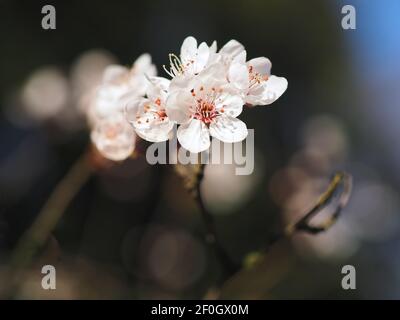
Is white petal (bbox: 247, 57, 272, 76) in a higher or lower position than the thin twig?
higher

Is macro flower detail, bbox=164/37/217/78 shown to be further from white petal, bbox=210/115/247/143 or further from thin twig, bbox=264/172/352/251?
thin twig, bbox=264/172/352/251

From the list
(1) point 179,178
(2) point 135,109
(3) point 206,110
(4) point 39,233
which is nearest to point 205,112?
(3) point 206,110

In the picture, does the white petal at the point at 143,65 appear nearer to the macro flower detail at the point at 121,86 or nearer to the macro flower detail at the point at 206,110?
the macro flower detail at the point at 121,86

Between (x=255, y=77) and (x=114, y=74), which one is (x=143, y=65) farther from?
(x=255, y=77)

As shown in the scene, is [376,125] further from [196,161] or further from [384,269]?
[196,161]

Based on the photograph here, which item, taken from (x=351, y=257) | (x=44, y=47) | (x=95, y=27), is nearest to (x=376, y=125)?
(x=351, y=257)

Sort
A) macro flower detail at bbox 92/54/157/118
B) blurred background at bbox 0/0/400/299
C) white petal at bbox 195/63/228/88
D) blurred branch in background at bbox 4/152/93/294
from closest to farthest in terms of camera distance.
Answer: white petal at bbox 195/63/228/88
macro flower detail at bbox 92/54/157/118
blurred branch in background at bbox 4/152/93/294
blurred background at bbox 0/0/400/299

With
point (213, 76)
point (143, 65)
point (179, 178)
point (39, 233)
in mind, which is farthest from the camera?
point (179, 178)

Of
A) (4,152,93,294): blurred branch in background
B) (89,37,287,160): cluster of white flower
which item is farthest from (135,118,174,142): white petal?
(4,152,93,294): blurred branch in background
